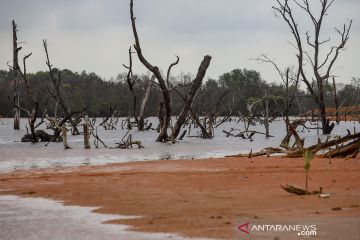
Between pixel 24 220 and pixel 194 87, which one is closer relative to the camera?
pixel 24 220

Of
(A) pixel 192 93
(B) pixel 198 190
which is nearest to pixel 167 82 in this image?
(A) pixel 192 93

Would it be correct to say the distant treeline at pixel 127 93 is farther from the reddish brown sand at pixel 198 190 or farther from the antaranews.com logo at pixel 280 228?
Answer: the antaranews.com logo at pixel 280 228

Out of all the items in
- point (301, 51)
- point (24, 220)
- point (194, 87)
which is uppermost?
point (301, 51)

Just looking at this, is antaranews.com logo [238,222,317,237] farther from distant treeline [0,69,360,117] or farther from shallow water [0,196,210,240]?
distant treeline [0,69,360,117]

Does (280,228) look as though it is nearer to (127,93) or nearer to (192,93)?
(192,93)

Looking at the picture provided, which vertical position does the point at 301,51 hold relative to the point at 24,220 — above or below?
above

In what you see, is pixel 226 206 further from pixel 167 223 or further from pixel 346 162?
pixel 346 162

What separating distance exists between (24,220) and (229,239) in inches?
96.9

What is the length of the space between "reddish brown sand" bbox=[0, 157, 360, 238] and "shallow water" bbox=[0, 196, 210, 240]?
0.22 m

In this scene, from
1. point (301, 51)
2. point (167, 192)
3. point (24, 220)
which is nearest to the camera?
point (24, 220)

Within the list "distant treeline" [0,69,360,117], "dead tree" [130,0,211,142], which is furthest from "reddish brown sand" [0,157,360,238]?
"distant treeline" [0,69,360,117]

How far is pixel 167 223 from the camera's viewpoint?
518 cm

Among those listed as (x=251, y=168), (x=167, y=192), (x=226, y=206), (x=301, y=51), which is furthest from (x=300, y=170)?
(x=301, y=51)

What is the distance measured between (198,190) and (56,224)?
2.52 m
